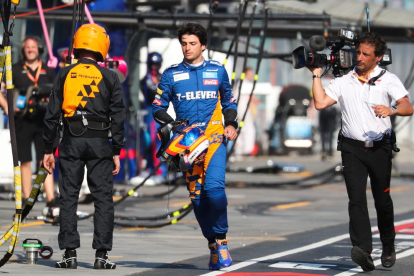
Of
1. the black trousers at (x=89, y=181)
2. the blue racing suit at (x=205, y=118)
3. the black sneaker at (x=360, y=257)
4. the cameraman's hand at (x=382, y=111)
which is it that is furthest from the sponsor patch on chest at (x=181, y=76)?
the black sneaker at (x=360, y=257)

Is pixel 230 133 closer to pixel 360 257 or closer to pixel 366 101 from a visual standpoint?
pixel 366 101

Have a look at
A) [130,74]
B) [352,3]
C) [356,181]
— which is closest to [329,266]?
[356,181]

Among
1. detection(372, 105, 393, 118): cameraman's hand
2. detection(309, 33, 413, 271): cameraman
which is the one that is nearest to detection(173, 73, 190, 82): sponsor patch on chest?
detection(309, 33, 413, 271): cameraman

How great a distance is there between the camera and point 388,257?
788 centimetres

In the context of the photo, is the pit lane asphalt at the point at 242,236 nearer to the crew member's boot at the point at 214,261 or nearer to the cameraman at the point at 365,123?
the crew member's boot at the point at 214,261

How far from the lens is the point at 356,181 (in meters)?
7.81

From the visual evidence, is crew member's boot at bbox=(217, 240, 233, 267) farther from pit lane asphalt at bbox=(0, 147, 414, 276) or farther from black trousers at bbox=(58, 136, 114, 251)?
black trousers at bbox=(58, 136, 114, 251)

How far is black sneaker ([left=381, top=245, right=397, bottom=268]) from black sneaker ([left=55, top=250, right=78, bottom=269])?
251cm

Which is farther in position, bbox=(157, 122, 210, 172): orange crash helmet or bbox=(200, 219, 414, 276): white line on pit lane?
bbox=(200, 219, 414, 276): white line on pit lane

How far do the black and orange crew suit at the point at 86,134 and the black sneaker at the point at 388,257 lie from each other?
2.25 m

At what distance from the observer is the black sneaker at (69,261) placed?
7.58 m

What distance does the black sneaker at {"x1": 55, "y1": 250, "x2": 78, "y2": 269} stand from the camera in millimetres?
7578

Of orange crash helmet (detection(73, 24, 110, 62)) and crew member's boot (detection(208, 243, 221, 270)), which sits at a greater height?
orange crash helmet (detection(73, 24, 110, 62))

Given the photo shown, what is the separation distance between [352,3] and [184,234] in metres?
17.7
